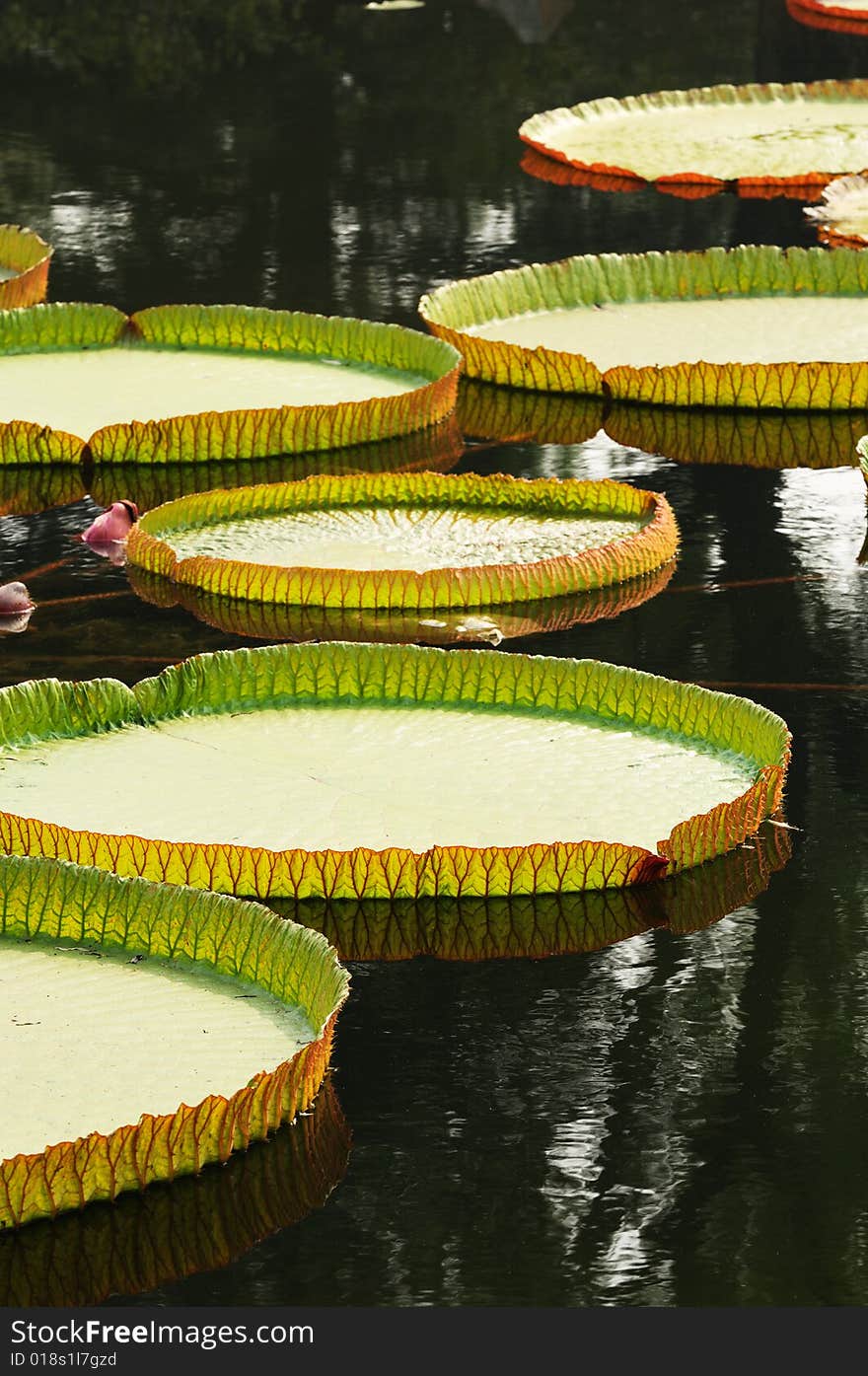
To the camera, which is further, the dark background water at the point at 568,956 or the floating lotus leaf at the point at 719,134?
the floating lotus leaf at the point at 719,134

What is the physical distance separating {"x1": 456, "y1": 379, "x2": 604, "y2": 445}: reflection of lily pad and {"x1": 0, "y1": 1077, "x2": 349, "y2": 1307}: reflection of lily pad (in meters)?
2.97

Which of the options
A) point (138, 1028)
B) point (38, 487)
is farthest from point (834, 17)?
point (138, 1028)

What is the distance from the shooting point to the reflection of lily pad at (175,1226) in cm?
229

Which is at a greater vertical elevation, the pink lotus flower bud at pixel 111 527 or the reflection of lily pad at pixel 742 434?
the reflection of lily pad at pixel 742 434

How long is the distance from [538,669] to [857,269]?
120 inches

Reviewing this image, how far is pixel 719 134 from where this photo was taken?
8.52 meters

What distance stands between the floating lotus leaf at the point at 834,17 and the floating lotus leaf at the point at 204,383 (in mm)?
5797

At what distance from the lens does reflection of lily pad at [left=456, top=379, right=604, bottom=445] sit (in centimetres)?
534

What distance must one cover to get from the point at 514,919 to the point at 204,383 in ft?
9.17

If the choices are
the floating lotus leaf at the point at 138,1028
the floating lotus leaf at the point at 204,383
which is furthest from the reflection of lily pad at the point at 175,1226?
the floating lotus leaf at the point at 204,383

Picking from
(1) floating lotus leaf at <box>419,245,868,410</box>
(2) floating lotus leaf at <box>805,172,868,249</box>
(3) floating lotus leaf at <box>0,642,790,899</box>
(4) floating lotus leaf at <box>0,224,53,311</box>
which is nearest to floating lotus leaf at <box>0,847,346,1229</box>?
(3) floating lotus leaf at <box>0,642,790,899</box>

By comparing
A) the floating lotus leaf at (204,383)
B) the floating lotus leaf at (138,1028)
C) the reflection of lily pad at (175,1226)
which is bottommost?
the reflection of lily pad at (175,1226)

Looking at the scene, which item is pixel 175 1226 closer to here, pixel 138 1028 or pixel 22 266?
pixel 138 1028

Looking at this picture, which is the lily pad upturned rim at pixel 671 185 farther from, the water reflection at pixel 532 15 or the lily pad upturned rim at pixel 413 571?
the lily pad upturned rim at pixel 413 571
